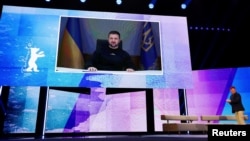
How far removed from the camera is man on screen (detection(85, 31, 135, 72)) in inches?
162

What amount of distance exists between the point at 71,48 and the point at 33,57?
2.06 ft

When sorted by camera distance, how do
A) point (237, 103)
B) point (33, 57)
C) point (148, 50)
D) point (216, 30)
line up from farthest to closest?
1. point (216, 30)
2. point (237, 103)
3. point (148, 50)
4. point (33, 57)

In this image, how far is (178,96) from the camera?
546 centimetres

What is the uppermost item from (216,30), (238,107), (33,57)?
(216,30)

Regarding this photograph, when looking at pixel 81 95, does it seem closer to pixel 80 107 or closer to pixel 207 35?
pixel 80 107

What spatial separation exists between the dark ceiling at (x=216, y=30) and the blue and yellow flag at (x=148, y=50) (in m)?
0.87

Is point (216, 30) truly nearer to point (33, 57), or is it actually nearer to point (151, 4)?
point (151, 4)


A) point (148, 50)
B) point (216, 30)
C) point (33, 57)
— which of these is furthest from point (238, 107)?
point (33, 57)

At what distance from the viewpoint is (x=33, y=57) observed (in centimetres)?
389

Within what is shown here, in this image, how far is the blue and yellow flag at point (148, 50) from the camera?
426 cm

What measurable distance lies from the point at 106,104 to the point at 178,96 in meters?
1.61

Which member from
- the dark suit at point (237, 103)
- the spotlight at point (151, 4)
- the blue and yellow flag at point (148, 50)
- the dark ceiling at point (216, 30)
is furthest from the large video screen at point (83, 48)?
the dark suit at point (237, 103)

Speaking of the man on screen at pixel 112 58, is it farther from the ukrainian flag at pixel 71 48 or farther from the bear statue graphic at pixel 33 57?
the bear statue graphic at pixel 33 57

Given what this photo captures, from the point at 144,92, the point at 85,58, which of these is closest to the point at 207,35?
the point at 144,92
